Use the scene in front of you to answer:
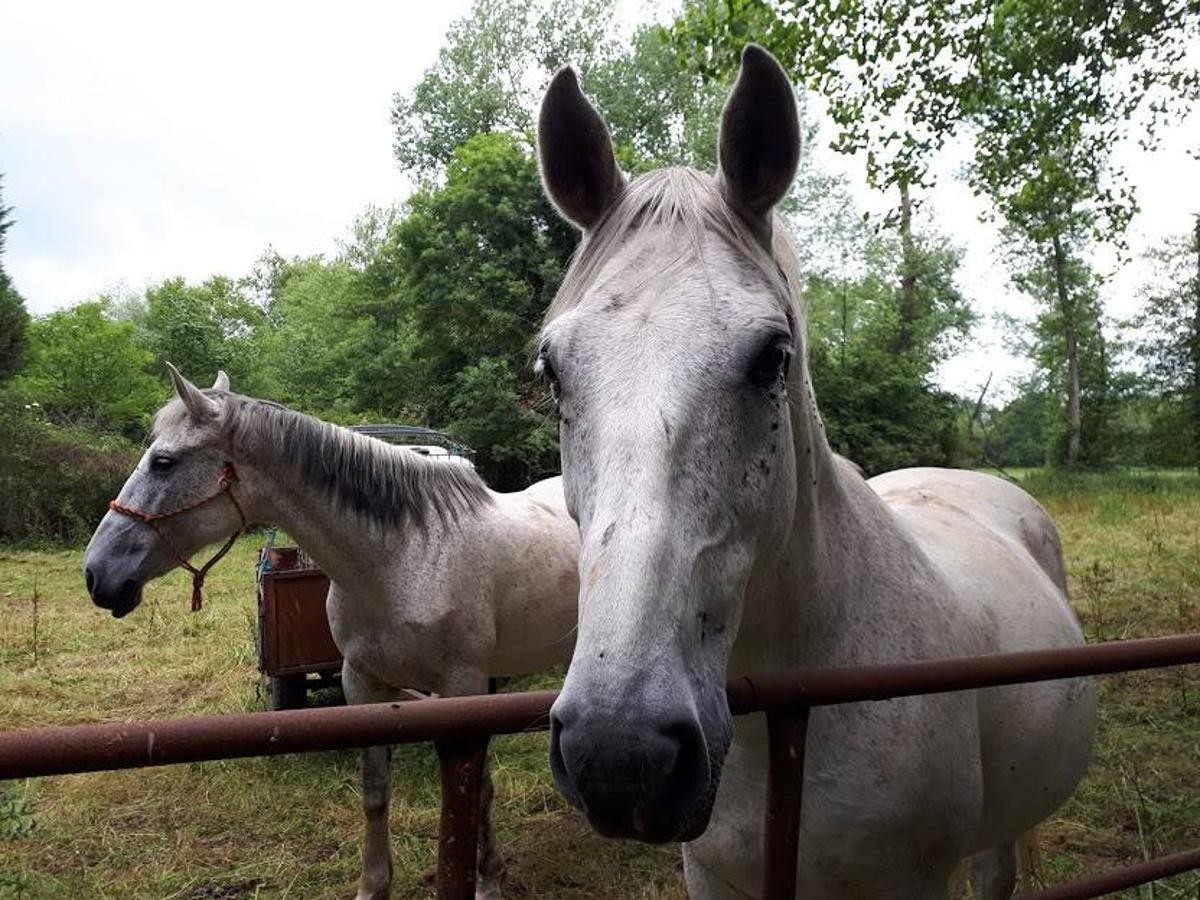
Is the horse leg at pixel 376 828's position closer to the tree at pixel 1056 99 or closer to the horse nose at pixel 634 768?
the horse nose at pixel 634 768

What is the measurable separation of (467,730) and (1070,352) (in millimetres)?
31592

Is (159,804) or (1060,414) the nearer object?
(159,804)

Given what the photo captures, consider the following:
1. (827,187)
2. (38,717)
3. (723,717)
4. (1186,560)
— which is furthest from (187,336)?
(723,717)

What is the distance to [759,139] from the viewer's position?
139cm

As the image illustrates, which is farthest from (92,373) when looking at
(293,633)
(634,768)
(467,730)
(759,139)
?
(634,768)

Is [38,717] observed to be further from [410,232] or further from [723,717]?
[410,232]

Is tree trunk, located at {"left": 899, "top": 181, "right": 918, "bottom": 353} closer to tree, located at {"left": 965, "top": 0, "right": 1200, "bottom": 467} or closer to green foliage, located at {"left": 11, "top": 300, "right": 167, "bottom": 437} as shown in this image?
tree, located at {"left": 965, "top": 0, "right": 1200, "bottom": 467}

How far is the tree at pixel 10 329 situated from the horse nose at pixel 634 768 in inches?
903

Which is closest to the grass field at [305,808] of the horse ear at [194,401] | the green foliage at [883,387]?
the horse ear at [194,401]

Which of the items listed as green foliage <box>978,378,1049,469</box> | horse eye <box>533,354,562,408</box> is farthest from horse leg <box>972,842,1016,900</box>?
green foliage <box>978,378,1049,469</box>

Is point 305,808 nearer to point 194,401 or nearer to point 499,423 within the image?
point 194,401

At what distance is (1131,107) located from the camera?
6.49m

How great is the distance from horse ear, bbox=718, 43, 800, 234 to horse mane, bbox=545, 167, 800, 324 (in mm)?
39

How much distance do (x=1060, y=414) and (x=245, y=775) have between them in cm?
3524
